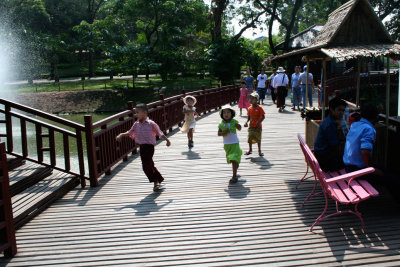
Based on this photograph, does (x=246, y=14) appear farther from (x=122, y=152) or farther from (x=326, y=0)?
(x=122, y=152)

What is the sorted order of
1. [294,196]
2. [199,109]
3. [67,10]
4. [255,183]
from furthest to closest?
[67,10] → [199,109] → [255,183] → [294,196]

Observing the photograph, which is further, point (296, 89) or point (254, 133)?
point (296, 89)

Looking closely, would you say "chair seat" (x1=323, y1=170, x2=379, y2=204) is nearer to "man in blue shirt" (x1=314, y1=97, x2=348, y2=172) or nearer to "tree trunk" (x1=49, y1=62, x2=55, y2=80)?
"man in blue shirt" (x1=314, y1=97, x2=348, y2=172)

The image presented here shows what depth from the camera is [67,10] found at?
48.1m

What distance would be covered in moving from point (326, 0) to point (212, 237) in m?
36.0

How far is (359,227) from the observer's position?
461 cm

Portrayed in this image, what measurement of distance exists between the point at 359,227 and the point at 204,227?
177 cm

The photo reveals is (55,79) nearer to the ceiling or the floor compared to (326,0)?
nearer to the floor

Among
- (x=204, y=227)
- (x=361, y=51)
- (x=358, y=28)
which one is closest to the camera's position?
(x=204, y=227)

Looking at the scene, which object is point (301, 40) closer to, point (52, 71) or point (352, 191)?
point (52, 71)

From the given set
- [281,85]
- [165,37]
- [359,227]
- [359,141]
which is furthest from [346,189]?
[165,37]

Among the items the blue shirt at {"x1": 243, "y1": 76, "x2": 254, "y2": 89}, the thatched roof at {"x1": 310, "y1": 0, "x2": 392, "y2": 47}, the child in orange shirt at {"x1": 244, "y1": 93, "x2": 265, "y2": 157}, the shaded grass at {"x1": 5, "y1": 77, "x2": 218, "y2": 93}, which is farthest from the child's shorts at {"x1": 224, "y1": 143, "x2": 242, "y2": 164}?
the shaded grass at {"x1": 5, "y1": 77, "x2": 218, "y2": 93}

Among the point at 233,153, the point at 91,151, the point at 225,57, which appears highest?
the point at 225,57

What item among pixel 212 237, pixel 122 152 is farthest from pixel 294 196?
pixel 122 152
